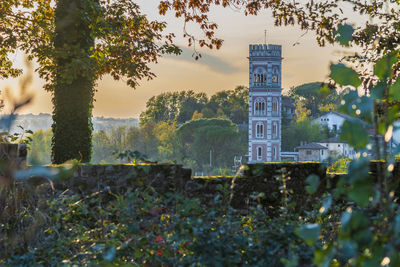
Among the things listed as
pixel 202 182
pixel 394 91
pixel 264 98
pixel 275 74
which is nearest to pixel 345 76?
pixel 394 91

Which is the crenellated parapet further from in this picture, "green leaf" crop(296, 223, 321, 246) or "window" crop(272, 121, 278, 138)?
"green leaf" crop(296, 223, 321, 246)

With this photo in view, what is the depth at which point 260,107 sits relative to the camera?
211 ft

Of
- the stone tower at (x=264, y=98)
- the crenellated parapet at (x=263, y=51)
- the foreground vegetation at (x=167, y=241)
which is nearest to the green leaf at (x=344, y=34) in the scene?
the foreground vegetation at (x=167, y=241)

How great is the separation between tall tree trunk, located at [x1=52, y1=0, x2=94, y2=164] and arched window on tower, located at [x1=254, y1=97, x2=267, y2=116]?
52.9 meters

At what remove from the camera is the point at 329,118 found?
74000 mm

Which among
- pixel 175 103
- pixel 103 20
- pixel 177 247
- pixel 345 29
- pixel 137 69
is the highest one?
pixel 175 103

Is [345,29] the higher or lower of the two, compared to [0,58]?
lower

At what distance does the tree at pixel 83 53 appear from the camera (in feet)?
38.6

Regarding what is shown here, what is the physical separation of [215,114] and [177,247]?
219 feet

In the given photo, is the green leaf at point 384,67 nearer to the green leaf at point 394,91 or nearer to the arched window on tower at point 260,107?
the green leaf at point 394,91

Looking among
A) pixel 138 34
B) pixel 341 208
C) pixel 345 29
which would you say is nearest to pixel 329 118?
pixel 138 34

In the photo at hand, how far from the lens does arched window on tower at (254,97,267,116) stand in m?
64.1

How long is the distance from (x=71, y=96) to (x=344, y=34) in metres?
11.0

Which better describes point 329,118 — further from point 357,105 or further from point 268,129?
point 357,105
